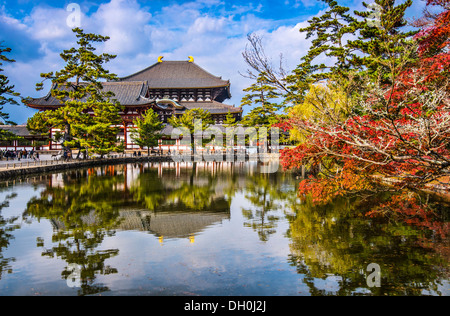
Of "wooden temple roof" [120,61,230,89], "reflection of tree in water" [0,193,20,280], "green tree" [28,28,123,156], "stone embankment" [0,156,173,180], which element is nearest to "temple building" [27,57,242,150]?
"wooden temple roof" [120,61,230,89]

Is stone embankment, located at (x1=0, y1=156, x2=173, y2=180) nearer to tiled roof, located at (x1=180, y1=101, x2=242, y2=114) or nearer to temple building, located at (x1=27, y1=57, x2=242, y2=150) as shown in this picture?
temple building, located at (x1=27, y1=57, x2=242, y2=150)

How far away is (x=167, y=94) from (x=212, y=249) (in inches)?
2227

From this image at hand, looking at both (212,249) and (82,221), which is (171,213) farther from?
(212,249)

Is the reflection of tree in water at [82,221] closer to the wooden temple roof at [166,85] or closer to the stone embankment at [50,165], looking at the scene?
the stone embankment at [50,165]

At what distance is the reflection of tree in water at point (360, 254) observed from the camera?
608 cm

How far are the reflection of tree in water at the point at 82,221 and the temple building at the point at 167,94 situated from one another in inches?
1098

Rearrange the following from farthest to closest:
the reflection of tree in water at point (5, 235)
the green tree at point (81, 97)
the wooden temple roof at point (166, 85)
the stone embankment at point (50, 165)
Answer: the wooden temple roof at point (166, 85) → the green tree at point (81, 97) → the stone embankment at point (50, 165) → the reflection of tree in water at point (5, 235)

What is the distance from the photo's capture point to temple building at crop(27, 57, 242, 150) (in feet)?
153

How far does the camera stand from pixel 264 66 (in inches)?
217

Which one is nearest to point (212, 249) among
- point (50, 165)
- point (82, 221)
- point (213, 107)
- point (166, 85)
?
point (82, 221)

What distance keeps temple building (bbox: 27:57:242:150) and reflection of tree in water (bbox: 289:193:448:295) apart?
3924 centimetres

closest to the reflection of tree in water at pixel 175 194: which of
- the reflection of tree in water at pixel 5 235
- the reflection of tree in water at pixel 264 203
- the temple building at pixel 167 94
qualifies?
the reflection of tree in water at pixel 264 203

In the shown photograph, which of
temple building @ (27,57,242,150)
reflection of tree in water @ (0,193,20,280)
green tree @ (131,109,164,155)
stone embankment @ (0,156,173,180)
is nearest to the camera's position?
reflection of tree in water @ (0,193,20,280)

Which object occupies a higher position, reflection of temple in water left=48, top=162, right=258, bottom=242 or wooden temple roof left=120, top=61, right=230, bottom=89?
wooden temple roof left=120, top=61, right=230, bottom=89
